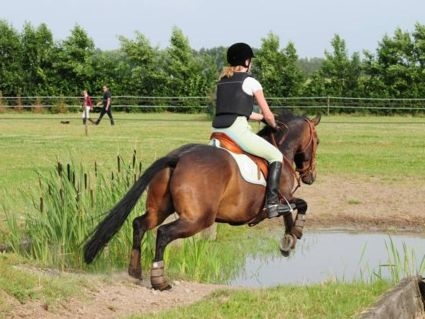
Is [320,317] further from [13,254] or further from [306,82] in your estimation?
[306,82]

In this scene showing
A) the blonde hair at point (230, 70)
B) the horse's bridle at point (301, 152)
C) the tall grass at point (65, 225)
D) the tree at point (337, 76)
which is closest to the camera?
the blonde hair at point (230, 70)

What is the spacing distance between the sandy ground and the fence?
107ft

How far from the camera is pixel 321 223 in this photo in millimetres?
13125

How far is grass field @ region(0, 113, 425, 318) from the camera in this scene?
6.43 meters

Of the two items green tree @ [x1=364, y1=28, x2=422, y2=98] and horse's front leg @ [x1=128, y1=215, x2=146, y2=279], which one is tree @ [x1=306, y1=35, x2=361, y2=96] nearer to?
green tree @ [x1=364, y1=28, x2=422, y2=98]

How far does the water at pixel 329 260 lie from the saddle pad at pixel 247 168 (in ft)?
5.17

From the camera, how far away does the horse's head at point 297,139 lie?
28.4 ft

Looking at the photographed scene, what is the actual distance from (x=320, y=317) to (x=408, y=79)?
160 feet

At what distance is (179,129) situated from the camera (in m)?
34.8

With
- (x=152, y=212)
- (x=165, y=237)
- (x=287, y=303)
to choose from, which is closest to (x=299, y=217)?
(x=152, y=212)

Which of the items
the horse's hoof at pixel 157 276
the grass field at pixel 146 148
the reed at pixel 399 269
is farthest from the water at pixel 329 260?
the grass field at pixel 146 148

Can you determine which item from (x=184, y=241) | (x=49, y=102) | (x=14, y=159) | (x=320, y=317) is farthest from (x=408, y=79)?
(x=320, y=317)

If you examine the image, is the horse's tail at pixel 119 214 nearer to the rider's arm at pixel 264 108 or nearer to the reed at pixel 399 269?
the rider's arm at pixel 264 108

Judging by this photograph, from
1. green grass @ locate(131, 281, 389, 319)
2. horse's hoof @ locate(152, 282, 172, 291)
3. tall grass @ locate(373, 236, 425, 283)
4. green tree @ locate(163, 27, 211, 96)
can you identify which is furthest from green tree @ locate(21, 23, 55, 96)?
green grass @ locate(131, 281, 389, 319)
